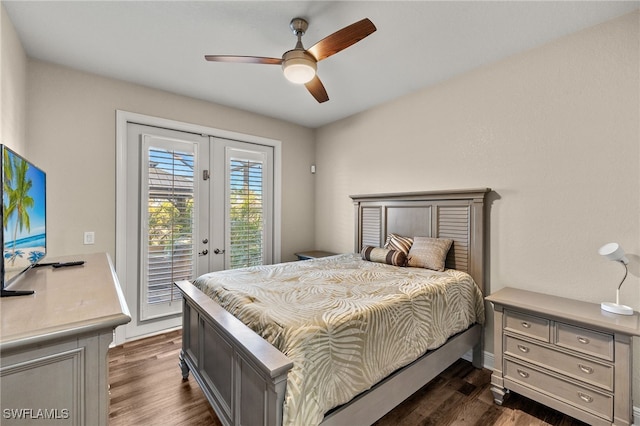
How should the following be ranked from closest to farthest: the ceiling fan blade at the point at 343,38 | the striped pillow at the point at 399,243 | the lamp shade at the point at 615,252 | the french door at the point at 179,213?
the ceiling fan blade at the point at 343,38 → the lamp shade at the point at 615,252 → the striped pillow at the point at 399,243 → the french door at the point at 179,213

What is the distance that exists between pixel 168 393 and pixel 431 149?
3224mm

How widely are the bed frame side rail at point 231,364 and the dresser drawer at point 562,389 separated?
1.81m

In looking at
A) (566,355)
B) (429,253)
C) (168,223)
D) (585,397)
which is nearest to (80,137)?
(168,223)

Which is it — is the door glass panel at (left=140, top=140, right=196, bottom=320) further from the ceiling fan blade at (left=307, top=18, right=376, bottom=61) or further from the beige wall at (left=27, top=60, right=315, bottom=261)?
the ceiling fan blade at (left=307, top=18, right=376, bottom=61)

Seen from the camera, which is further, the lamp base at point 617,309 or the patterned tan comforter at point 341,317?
the lamp base at point 617,309

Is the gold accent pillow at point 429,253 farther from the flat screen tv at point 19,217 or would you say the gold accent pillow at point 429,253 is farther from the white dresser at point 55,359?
the flat screen tv at point 19,217

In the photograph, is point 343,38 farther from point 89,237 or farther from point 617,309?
point 89,237

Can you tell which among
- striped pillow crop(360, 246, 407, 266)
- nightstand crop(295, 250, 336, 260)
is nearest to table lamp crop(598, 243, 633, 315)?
striped pillow crop(360, 246, 407, 266)

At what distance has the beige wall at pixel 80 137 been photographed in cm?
250

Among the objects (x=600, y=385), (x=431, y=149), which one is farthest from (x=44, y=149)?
(x=600, y=385)

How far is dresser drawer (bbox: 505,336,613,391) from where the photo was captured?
1691mm

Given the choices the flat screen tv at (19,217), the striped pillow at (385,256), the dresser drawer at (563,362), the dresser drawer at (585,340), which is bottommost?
the dresser drawer at (563,362)

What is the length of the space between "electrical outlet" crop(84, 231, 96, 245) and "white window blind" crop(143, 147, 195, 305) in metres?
0.46

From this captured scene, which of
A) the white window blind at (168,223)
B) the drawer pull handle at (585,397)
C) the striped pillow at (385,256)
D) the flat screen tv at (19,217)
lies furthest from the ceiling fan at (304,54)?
the drawer pull handle at (585,397)
